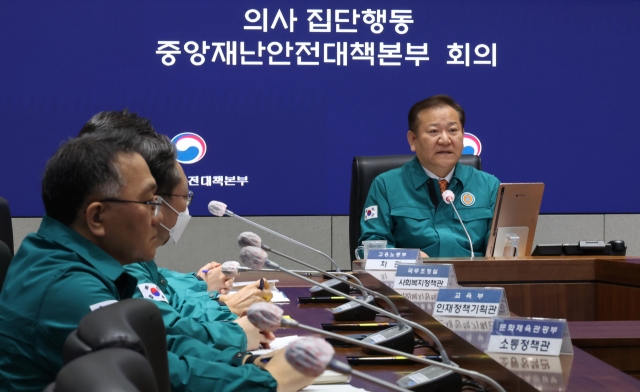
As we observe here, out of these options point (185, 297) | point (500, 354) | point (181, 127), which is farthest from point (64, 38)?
point (500, 354)

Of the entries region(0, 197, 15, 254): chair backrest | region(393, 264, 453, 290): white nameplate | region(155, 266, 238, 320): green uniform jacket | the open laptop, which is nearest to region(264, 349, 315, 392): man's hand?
region(155, 266, 238, 320): green uniform jacket

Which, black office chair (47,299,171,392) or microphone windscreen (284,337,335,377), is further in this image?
microphone windscreen (284,337,335,377)

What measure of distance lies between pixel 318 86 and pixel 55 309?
11.1ft

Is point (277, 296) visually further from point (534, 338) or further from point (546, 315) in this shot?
point (534, 338)

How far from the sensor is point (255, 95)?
14.8 ft

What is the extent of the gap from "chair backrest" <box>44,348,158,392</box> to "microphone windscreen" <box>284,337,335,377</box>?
23 centimetres

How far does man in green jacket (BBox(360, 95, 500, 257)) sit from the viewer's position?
136 inches

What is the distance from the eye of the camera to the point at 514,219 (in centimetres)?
313

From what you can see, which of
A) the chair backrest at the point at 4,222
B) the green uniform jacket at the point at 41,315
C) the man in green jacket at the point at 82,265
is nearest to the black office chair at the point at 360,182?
the chair backrest at the point at 4,222

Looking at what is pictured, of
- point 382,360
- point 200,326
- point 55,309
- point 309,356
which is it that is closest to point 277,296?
point 200,326

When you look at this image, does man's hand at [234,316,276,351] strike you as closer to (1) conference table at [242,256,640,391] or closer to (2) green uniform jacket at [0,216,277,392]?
(1) conference table at [242,256,640,391]

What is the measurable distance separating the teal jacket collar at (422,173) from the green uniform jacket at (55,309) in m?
2.20

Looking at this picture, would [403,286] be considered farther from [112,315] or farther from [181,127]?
[181,127]

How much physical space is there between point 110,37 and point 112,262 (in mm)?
3216
